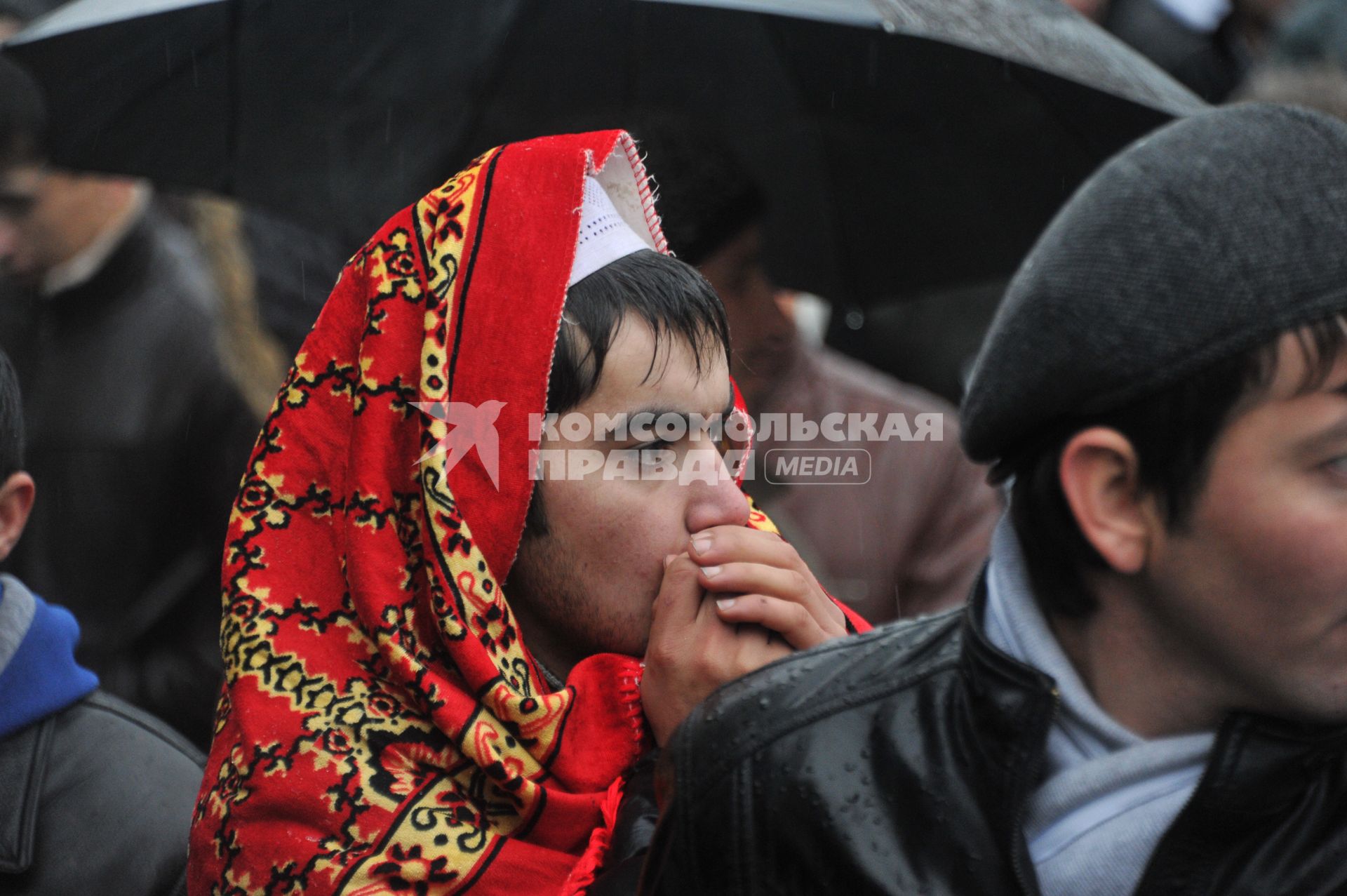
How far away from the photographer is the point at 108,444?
372 centimetres

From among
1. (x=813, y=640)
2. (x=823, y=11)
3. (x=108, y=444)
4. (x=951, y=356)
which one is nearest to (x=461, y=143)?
(x=823, y=11)

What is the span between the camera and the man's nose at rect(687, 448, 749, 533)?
2.01m

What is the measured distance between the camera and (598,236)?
2.15 metres

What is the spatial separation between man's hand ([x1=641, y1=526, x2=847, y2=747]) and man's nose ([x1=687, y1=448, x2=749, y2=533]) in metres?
0.05

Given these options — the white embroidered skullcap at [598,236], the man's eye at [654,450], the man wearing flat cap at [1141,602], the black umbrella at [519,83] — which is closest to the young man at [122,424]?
the black umbrella at [519,83]

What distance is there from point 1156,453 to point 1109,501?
73mm

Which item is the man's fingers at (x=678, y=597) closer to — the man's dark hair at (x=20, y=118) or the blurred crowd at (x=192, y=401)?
the blurred crowd at (x=192, y=401)

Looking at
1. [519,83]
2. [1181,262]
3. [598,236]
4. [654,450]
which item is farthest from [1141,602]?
[519,83]

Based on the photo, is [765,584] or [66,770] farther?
[66,770]

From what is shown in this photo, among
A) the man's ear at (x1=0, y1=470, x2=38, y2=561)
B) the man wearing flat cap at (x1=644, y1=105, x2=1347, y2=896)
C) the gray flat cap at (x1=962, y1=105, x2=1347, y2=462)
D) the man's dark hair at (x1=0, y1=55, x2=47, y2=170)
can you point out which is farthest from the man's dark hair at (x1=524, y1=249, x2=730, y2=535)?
the man's dark hair at (x1=0, y1=55, x2=47, y2=170)

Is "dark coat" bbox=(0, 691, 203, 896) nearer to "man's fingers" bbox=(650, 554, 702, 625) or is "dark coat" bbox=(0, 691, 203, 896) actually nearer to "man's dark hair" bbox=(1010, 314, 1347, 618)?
"man's fingers" bbox=(650, 554, 702, 625)

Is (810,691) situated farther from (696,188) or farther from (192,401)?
(192,401)

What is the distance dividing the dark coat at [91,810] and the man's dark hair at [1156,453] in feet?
4.91

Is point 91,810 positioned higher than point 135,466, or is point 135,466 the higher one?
point 91,810
